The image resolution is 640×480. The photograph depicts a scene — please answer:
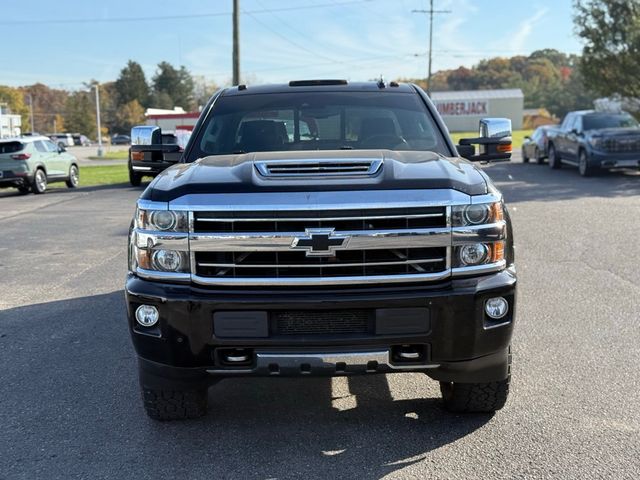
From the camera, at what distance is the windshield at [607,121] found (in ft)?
62.1

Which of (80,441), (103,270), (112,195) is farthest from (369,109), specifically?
(112,195)

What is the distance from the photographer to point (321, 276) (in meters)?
3.27

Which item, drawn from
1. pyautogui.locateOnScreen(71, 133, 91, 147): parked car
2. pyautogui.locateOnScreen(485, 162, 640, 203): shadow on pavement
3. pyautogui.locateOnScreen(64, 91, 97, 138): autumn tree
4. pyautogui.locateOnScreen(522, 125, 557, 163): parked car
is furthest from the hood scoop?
pyautogui.locateOnScreen(64, 91, 97, 138): autumn tree

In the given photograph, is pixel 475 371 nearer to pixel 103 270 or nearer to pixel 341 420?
pixel 341 420

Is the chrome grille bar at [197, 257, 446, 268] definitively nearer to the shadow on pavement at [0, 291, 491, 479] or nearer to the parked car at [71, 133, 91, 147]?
the shadow on pavement at [0, 291, 491, 479]

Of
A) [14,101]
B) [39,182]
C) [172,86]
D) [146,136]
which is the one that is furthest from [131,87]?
[146,136]

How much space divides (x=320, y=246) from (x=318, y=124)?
1791 mm

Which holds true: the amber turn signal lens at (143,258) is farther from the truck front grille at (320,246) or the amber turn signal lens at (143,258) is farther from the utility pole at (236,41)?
the utility pole at (236,41)

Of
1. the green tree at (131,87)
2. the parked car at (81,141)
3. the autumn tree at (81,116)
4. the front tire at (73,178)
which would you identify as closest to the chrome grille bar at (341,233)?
the front tire at (73,178)

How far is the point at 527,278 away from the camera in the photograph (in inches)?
290

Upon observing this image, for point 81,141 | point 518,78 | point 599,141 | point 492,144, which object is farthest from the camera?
point 518,78

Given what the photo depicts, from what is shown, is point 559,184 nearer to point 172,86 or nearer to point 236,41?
point 236,41

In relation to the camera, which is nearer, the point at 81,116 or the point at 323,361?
the point at 323,361

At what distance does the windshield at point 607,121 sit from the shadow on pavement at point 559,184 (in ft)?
4.71
